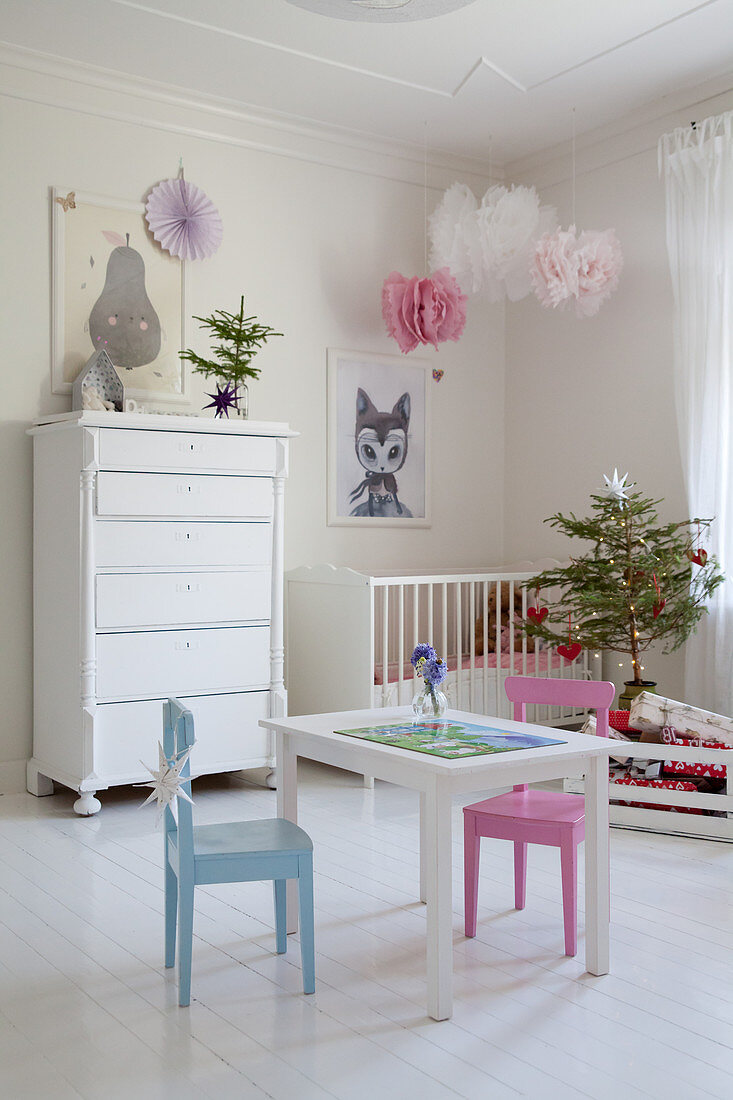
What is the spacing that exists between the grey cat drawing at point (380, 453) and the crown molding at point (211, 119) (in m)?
1.10

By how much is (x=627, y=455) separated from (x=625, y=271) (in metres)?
0.83

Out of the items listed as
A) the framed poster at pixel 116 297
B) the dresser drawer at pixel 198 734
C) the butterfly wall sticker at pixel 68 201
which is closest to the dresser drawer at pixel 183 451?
the framed poster at pixel 116 297

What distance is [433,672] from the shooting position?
7.98ft

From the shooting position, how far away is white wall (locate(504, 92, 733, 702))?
443cm

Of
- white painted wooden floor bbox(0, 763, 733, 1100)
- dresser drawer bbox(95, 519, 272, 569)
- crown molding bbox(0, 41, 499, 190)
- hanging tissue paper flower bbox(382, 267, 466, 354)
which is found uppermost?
crown molding bbox(0, 41, 499, 190)

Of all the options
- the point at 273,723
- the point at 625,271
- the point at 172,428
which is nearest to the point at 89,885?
the point at 273,723

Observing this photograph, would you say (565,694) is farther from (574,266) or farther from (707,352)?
(574,266)

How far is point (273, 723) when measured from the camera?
93.8 inches

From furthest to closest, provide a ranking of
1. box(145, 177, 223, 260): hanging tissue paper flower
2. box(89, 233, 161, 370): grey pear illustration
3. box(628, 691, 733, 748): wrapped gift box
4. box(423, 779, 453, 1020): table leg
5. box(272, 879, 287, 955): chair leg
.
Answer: box(145, 177, 223, 260): hanging tissue paper flower → box(89, 233, 161, 370): grey pear illustration → box(628, 691, 733, 748): wrapped gift box → box(272, 879, 287, 955): chair leg → box(423, 779, 453, 1020): table leg

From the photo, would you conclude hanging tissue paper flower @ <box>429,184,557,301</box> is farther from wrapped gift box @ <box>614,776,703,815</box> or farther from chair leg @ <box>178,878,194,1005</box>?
chair leg @ <box>178,878,194,1005</box>

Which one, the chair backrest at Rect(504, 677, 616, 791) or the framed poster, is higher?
the framed poster

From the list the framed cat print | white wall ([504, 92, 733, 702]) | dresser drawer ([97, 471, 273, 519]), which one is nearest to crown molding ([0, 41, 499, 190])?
white wall ([504, 92, 733, 702])

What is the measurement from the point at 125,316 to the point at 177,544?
3.44 ft

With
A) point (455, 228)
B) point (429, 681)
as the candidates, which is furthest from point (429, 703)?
point (455, 228)
